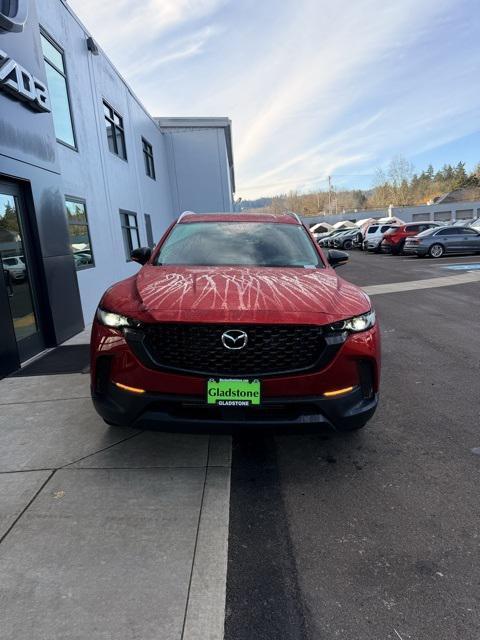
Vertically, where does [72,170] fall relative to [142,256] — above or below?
above

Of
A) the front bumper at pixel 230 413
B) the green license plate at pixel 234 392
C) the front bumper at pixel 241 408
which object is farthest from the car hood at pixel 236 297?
the front bumper at pixel 230 413

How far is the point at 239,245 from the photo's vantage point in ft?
13.1

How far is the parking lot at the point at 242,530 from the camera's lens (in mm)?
1849

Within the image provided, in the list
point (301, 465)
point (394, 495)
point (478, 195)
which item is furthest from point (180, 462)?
point (478, 195)

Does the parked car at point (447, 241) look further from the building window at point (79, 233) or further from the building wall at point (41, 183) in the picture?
the building wall at point (41, 183)

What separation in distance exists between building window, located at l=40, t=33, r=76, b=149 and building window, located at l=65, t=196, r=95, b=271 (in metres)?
1.16

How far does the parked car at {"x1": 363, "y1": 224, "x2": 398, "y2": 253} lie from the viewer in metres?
25.4

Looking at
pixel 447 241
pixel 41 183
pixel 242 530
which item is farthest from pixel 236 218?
pixel 447 241

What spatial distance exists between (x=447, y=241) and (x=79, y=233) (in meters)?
17.3

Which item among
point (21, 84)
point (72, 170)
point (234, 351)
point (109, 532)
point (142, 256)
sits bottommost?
point (109, 532)

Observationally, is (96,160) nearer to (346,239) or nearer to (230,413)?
(230,413)

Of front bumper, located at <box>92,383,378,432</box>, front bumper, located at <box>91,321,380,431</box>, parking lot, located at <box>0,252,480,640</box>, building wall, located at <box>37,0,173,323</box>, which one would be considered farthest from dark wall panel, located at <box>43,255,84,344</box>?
front bumper, located at <box>92,383,378,432</box>

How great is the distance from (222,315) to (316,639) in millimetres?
1631

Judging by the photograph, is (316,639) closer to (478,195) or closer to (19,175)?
(19,175)
